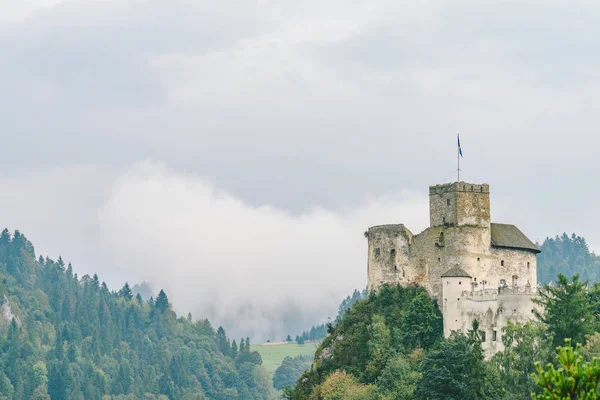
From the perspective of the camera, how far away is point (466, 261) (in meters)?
91.2

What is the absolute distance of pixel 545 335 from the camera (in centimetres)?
8338

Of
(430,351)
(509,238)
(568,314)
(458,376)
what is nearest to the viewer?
(458,376)

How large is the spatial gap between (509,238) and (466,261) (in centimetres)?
431

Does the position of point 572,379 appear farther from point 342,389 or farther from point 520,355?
point 342,389

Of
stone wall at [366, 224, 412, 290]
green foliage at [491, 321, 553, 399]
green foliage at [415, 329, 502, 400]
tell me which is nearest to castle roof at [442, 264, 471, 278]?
green foliage at [491, 321, 553, 399]

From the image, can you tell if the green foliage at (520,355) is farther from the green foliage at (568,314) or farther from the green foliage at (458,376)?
the green foliage at (458,376)

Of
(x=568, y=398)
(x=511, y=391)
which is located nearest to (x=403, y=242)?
(x=511, y=391)

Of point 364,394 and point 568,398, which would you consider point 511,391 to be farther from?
point 568,398

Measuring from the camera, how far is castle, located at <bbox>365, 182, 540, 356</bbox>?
8781 cm

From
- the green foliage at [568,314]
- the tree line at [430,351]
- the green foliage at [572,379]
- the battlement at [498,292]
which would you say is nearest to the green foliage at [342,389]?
the tree line at [430,351]

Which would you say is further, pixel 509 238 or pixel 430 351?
pixel 509 238

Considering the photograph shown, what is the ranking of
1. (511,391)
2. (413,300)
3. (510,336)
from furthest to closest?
1. (413,300)
2. (510,336)
3. (511,391)

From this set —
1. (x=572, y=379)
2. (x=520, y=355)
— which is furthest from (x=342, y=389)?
(x=572, y=379)

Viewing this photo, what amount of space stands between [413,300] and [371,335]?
15.3ft
